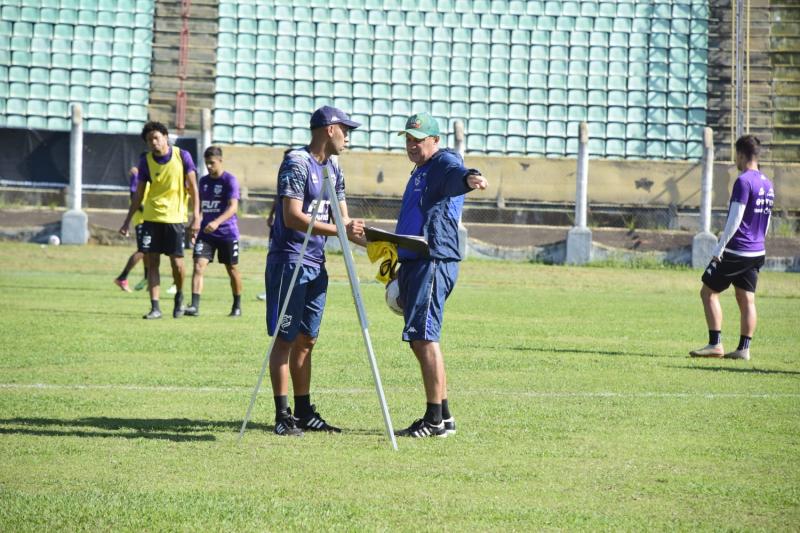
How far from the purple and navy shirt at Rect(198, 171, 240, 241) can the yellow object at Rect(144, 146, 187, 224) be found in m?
0.60

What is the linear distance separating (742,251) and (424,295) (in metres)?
5.73

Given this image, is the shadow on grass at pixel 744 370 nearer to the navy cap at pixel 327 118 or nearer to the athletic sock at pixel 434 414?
the athletic sock at pixel 434 414

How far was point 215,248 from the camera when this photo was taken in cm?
1594

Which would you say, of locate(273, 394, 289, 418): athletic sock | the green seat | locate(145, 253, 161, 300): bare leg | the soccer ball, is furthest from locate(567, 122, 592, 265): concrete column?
locate(273, 394, 289, 418): athletic sock

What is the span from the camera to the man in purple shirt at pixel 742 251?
12.2 metres

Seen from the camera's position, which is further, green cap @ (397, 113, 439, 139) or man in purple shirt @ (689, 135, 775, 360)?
man in purple shirt @ (689, 135, 775, 360)

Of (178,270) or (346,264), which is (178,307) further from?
(346,264)

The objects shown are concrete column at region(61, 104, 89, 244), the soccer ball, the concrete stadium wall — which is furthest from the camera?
the concrete stadium wall

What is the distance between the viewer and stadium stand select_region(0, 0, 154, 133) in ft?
102

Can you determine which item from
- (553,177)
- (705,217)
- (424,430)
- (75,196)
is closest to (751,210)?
(424,430)

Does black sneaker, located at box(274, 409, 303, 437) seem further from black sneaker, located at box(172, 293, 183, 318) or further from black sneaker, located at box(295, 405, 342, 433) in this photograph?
black sneaker, located at box(172, 293, 183, 318)

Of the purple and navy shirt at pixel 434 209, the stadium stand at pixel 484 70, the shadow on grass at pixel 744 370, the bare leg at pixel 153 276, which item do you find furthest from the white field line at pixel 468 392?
the stadium stand at pixel 484 70

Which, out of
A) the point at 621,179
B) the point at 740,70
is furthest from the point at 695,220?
the point at 740,70

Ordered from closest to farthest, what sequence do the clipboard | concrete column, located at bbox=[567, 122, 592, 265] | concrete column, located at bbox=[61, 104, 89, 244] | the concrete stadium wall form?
the clipboard → concrete column, located at bbox=[567, 122, 592, 265] → concrete column, located at bbox=[61, 104, 89, 244] → the concrete stadium wall
